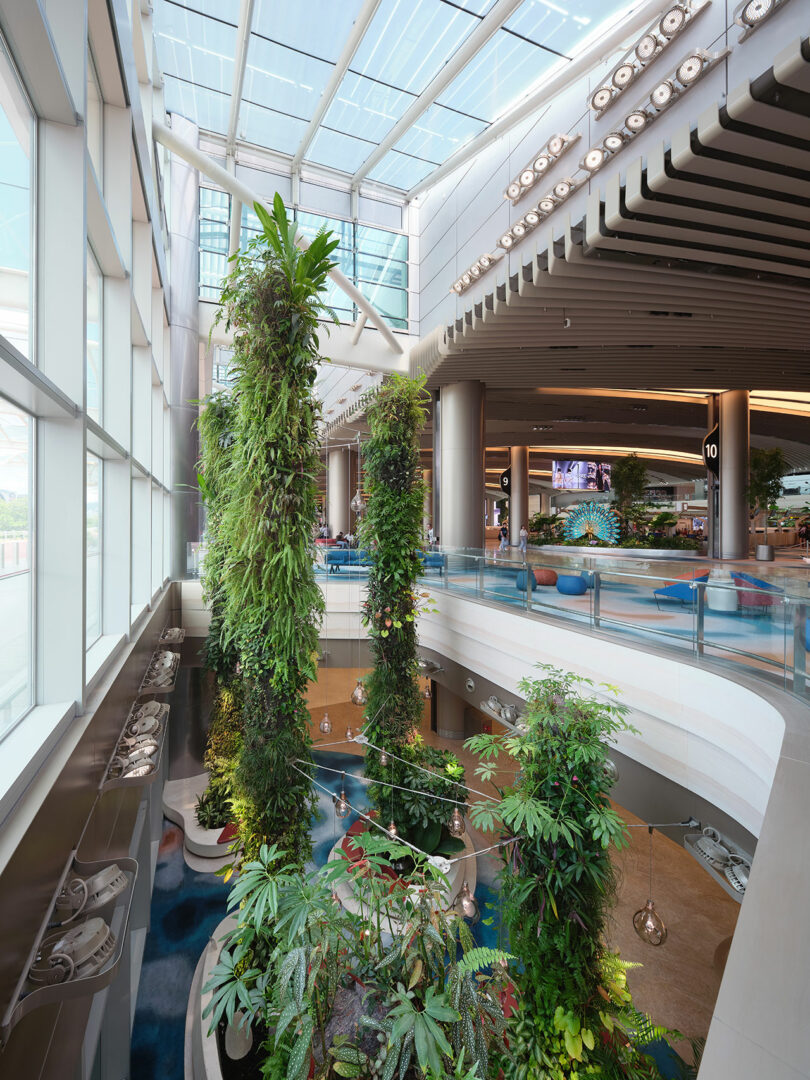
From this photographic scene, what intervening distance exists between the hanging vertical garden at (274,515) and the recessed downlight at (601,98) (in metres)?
6.77

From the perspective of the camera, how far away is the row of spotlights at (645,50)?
6.87 meters

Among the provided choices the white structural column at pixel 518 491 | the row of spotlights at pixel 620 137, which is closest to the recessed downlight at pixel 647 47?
the row of spotlights at pixel 620 137

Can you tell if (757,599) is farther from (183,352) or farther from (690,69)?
(183,352)

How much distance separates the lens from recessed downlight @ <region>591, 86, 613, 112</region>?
26.9 feet

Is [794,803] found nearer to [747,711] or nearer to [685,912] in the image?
[747,711]

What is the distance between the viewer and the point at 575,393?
18.1m

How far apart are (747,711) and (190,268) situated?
11976 millimetres

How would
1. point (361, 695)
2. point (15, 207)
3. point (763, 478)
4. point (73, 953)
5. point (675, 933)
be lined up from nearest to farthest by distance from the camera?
point (73, 953) < point (15, 207) < point (675, 933) < point (361, 695) < point (763, 478)

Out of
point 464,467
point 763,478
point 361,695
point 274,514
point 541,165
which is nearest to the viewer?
point 274,514

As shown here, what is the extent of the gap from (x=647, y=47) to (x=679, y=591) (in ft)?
23.9

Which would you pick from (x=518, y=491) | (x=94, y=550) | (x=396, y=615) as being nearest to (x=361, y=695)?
(x=396, y=615)

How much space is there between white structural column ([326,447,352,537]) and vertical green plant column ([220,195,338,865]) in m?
26.4

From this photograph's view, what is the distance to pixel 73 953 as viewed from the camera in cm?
184

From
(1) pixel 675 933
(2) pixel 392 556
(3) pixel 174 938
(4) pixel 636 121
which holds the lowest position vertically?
(1) pixel 675 933
